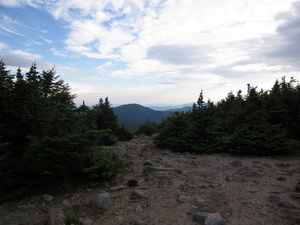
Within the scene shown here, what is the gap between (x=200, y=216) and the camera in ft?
13.2

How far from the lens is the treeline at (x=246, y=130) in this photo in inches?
364

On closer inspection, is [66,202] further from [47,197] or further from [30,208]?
[30,208]

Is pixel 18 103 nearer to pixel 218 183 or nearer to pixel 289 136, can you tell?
pixel 218 183

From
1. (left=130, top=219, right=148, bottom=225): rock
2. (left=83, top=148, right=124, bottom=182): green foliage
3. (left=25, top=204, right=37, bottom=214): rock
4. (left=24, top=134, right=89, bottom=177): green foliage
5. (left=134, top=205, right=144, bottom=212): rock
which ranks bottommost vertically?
(left=25, top=204, right=37, bottom=214): rock

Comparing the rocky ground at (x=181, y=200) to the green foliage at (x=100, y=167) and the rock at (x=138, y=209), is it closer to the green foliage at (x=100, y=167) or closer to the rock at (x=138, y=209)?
the rock at (x=138, y=209)

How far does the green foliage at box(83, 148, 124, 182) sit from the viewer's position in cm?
602

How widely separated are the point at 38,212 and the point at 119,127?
441 inches

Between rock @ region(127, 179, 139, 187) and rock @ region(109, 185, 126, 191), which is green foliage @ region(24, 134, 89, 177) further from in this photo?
rock @ region(127, 179, 139, 187)

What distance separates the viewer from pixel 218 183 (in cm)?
614

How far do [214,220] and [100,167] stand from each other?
396 cm

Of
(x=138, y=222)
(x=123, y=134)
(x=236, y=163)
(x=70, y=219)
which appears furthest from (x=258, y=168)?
(x=123, y=134)

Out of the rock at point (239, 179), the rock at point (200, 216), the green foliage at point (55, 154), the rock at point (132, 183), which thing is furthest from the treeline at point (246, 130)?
the green foliage at point (55, 154)

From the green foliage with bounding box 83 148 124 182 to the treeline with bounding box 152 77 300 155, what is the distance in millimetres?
5193

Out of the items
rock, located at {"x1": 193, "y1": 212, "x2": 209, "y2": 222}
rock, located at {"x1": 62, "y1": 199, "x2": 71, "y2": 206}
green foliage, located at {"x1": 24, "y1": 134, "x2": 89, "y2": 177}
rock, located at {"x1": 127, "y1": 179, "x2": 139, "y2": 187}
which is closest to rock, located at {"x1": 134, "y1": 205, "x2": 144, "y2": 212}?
rock, located at {"x1": 193, "y1": 212, "x2": 209, "y2": 222}
